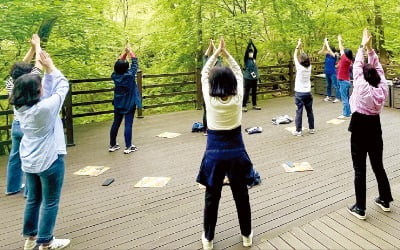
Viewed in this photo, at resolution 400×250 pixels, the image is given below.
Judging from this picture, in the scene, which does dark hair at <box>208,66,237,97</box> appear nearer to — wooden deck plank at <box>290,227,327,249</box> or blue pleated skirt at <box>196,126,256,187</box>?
blue pleated skirt at <box>196,126,256,187</box>

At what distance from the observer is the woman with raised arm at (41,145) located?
2.29 metres

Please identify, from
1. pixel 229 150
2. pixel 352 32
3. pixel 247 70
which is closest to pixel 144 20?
pixel 247 70

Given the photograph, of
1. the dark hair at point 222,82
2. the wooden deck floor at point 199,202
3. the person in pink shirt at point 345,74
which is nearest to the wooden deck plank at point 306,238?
the wooden deck floor at point 199,202

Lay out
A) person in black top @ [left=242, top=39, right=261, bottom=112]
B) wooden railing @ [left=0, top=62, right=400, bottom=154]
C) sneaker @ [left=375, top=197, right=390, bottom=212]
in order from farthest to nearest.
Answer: wooden railing @ [left=0, top=62, right=400, bottom=154] → person in black top @ [left=242, top=39, right=261, bottom=112] → sneaker @ [left=375, top=197, right=390, bottom=212]

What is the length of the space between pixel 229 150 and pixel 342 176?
2.23 metres

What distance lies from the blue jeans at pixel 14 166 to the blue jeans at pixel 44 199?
1.28 metres

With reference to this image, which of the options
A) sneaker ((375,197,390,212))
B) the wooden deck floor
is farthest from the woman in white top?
sneaker ((375,197,390,212))

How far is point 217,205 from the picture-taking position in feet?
8.08

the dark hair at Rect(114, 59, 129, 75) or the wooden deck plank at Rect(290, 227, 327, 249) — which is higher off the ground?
the dark hair at Rect(114, 59, 129, 75)

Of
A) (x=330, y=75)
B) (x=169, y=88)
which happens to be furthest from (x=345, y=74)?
(x=169, y=88)

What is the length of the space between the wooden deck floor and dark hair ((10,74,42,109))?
1152 mm

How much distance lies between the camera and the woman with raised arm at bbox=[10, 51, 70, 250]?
229cm

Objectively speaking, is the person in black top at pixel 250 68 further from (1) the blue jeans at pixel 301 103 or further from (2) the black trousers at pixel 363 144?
(2) the black trousers at pixel 363 144

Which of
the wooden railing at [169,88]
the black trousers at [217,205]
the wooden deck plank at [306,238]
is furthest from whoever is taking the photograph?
the wooden railing at [169,88]
